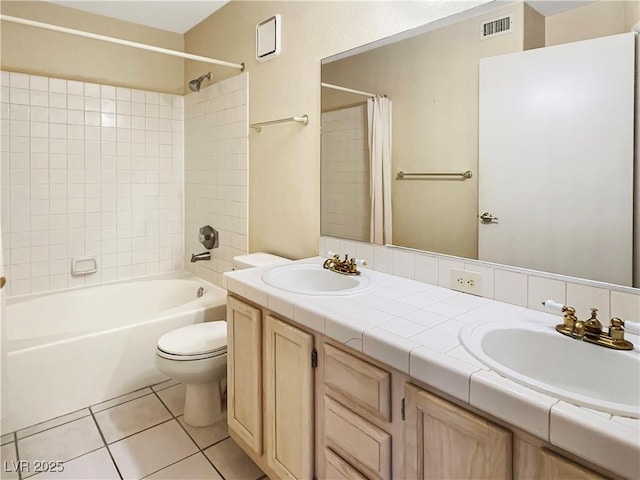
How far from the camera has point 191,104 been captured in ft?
10.5

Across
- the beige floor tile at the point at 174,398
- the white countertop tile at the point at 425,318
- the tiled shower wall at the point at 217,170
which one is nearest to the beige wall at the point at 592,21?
the white countertop tile at the point at 425,318

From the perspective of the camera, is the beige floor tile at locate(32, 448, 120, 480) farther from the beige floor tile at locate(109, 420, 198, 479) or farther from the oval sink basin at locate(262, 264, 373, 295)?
the oval sink basin at locate(262, 264, 373, 295)

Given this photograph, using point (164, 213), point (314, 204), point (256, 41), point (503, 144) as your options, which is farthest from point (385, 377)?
point (164, 213)

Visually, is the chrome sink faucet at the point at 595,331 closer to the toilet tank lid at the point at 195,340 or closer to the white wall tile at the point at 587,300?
the white wall tile at the point at 587,300

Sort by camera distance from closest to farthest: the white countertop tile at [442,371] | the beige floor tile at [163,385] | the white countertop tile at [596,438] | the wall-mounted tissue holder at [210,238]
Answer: the white countertop tile at [596,438] < the white countertop tile at [442,371] < the beige floor tile at [163,385] < the wall-mounted tissue holder at [210,238]

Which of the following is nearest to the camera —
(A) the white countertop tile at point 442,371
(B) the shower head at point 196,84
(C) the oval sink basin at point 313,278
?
(A) the white countertop tile at point 442,371

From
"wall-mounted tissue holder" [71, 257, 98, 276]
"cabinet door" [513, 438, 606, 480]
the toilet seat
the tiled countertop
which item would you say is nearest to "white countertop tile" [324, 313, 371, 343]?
the tiled countertop

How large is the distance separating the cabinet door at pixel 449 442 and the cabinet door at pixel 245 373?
2.35 feet

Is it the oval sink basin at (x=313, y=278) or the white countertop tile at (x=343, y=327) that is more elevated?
the oval sink basin at (x=313, y=278)

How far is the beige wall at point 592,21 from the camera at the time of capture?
1094 millimetres

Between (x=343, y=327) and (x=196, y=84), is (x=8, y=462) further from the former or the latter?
(x=196, y=84)

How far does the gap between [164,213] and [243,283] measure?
2.01m

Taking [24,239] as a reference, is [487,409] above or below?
below

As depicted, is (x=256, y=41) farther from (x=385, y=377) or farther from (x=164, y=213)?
(x=385, y=377)
